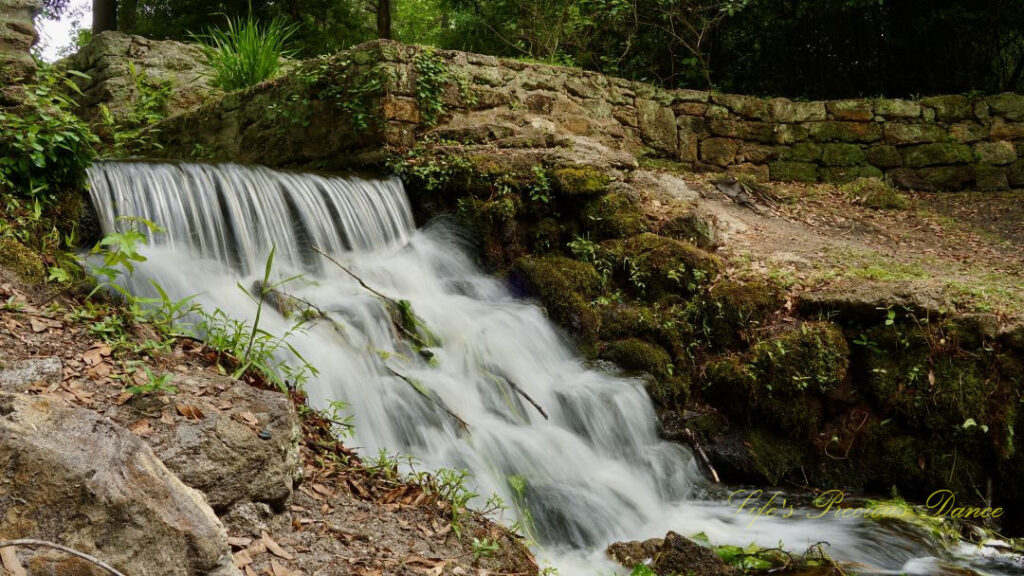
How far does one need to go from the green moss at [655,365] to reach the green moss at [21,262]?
3660 millimetres

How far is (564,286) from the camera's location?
19.3ft

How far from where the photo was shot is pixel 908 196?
941 cm

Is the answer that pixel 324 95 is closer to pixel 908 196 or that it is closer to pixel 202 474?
pixel 202 474

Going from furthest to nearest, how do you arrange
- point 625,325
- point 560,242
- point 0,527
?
point 560,242
point 625,325
point 0,527

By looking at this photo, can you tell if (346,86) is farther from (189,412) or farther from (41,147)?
(189,412)

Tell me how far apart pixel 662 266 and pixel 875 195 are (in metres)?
4.47

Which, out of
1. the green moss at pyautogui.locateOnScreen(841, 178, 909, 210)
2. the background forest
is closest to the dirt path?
the green moss at pyautogui.locateOnScreen(841, 178, 909, 210)

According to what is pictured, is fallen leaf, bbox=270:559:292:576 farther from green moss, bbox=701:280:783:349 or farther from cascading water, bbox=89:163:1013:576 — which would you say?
green moss, bbox=701:280:783:349

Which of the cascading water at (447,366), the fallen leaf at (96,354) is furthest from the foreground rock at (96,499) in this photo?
the cascading water at (447,366)

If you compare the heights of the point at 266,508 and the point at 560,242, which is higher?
the point at 560,242

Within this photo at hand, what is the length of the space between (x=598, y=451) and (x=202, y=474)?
2.78 metres

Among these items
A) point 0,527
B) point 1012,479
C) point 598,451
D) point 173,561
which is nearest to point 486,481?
point 598,451

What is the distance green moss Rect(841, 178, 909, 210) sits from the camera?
889 cm

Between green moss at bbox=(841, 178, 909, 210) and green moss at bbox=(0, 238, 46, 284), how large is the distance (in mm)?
8526
